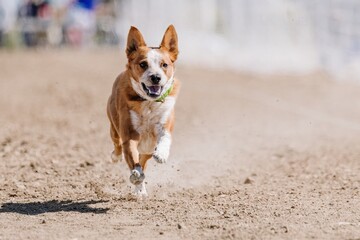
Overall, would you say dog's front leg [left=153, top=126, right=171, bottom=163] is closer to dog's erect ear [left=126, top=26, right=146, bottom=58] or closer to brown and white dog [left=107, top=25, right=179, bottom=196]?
brown and white dog [left=107, top=25, right=179, bottom=196]

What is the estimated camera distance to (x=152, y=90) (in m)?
7.44

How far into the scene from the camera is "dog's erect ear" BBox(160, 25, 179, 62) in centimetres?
775

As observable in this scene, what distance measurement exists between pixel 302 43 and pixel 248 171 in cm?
1391

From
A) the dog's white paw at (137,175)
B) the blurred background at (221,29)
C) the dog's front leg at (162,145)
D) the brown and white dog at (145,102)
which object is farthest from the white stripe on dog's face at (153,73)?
the blurred background at (221,29)

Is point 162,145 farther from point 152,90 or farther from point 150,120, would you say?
point 152,90

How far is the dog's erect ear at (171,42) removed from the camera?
Result: 7.75 meters

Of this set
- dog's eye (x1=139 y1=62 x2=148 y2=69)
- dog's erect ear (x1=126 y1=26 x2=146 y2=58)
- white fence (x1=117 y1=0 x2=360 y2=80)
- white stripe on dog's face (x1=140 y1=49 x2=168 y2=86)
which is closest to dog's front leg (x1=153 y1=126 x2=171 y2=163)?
white stripe on dog's face (x1=140 y1=49 x2=168 y2=86)

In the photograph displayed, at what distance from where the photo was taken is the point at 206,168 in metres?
9.66

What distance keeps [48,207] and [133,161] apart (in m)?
0.86

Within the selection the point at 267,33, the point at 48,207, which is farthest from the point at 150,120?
the point at 267,33

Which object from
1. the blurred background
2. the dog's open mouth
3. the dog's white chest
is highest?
the dog's open mouth

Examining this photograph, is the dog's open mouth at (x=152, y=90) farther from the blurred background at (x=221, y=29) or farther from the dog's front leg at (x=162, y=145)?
the blurred background at (x=221, y=29)

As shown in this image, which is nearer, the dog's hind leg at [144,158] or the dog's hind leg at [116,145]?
the dog's hind leg at [144,158]

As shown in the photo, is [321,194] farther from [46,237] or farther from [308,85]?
[308,85]
